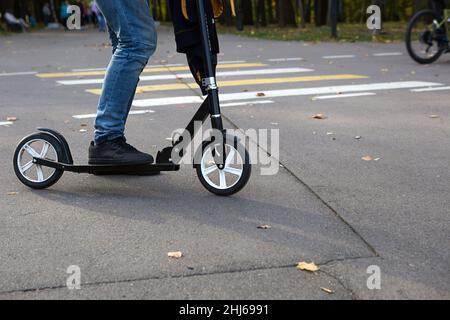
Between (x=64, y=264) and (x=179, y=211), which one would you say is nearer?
(x=64, y=264)

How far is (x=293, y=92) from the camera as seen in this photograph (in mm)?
8516

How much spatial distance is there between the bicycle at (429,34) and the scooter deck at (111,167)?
7053 mm

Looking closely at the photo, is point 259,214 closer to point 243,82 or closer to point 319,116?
point 319,116

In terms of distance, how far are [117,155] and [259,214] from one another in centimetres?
99

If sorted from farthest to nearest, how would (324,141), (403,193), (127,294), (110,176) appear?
(324,141), (110,176), (403,193), (127,294)

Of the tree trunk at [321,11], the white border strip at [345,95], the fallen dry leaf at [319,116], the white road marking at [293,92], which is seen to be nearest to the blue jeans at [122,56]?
the fallen dry leaf at [319,116]

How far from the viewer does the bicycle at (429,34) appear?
1049 cm

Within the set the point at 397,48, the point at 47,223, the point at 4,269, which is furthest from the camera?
the point at 397,48

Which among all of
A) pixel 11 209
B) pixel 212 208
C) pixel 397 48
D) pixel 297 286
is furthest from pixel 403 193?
pixel 397 48

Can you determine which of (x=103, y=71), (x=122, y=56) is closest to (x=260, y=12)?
(x=103, y=71)

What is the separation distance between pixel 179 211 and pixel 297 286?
1.21 metres

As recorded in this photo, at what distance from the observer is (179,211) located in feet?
12.8

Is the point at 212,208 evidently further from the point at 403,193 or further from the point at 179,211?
the point at 403,193

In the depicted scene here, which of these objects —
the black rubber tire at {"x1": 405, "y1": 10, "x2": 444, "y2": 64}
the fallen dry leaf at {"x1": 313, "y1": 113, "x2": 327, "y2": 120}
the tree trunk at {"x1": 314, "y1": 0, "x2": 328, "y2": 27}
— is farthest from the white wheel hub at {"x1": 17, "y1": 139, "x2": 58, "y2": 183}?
the tree trunk at {"x1": 314, "y1": 0, "x2": 328, "y2": 27}
